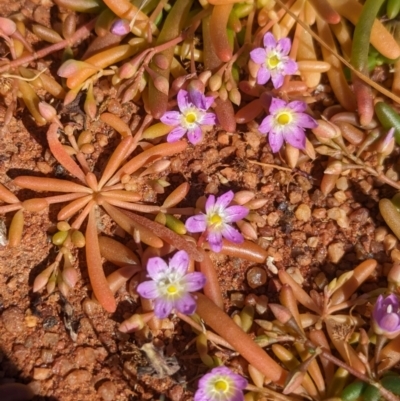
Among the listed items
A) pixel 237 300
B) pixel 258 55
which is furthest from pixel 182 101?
pixel 237 300

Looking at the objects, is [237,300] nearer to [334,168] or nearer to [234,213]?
[234,213]

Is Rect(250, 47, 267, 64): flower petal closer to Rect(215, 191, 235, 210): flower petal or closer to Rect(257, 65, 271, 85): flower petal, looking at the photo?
Rect(257, 65, 271, 85): flower petal

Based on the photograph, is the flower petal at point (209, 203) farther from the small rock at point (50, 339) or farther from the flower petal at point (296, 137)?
the small rock at point (50, 339)

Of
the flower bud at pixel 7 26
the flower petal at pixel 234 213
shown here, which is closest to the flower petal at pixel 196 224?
the flower petal at pixel 234 213

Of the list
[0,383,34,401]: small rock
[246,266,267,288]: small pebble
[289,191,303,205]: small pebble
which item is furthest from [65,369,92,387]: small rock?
[289,191,303,205]: small pebble

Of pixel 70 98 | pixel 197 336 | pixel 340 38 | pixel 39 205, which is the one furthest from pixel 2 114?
pixel 340 38

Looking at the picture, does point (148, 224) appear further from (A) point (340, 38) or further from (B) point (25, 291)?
(A) point (340, 38)

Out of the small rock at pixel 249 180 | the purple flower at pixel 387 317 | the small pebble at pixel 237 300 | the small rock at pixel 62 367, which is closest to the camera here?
the purple flower at pixel 387 317
